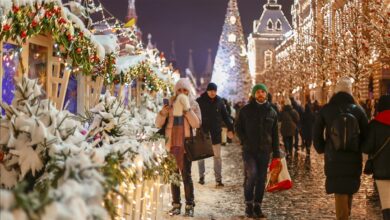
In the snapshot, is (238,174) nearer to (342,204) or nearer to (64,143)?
(342,204)

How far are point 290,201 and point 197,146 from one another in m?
2.15

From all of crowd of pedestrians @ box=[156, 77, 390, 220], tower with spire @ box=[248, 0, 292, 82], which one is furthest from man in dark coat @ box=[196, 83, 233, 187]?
tower with spire @ box=[248, 0, 292, 82]

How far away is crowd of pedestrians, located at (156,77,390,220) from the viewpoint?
711 cm

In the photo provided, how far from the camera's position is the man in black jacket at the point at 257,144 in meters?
8.80

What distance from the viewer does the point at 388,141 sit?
6.98m

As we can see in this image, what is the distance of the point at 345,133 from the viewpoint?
7.17 meters

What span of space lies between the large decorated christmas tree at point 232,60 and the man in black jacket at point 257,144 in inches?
2335

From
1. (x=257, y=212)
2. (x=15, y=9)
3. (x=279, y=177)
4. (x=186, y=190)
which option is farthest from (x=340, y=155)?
(x=15, y=9)

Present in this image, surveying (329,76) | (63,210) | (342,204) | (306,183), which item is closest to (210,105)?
(306,183)

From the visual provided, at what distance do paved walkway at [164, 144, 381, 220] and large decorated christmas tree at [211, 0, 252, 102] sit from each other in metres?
54.3

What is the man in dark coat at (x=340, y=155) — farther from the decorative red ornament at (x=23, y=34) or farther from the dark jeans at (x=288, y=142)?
the dark jeans at (x=288, y=142)

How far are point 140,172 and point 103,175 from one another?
1647 millimetres

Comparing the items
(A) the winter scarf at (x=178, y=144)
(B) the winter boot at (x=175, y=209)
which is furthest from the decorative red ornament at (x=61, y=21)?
(B) the winter boot at (x=175, y=209)

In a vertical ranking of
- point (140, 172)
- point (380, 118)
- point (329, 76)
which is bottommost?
point (140, 172)
